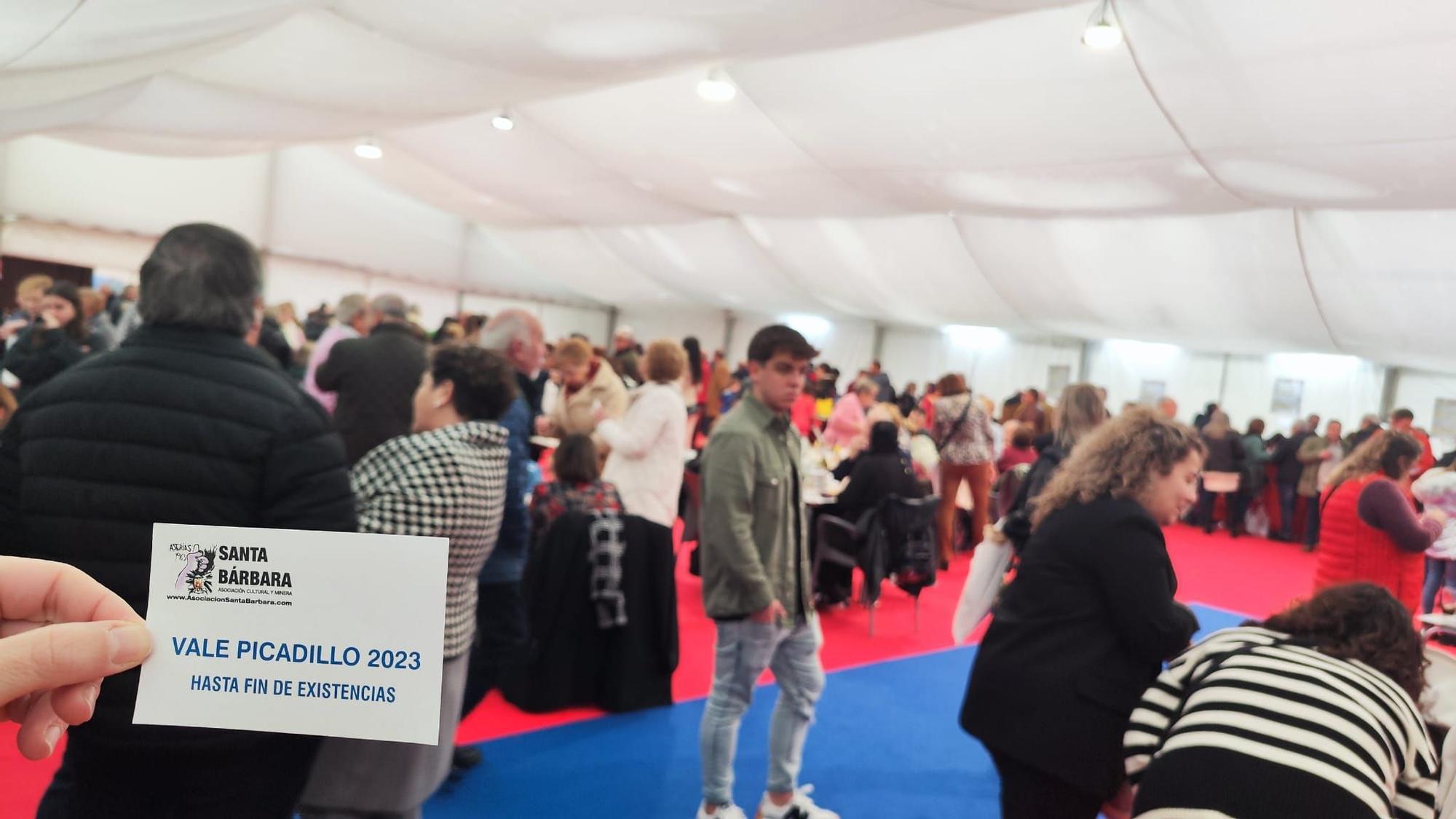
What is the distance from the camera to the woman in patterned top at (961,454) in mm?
7246

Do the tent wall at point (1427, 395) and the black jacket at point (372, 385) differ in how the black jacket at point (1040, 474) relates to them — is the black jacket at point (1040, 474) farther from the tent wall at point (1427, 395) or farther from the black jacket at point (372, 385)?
the tent wall at point (1427, 395)

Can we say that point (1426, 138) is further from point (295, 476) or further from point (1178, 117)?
point (295, 476)

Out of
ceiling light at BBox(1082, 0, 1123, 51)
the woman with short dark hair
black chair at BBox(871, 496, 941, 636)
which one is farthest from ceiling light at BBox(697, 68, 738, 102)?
the woman with short dark hair

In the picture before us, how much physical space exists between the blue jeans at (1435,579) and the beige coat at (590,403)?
557 cm

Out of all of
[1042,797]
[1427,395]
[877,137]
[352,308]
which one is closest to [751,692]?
[1042,797]

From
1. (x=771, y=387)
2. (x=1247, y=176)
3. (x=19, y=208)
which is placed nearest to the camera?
(x=771, y=387)

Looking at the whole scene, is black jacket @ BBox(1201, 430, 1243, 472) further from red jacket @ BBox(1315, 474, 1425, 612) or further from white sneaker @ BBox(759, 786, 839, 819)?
white sneaker @ BBox(759, 786, 839, 819)

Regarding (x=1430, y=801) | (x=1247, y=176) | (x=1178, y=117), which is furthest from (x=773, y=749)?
(x=1247, y=176)

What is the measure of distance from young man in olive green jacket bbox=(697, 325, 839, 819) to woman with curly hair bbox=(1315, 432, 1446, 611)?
94.0 inches

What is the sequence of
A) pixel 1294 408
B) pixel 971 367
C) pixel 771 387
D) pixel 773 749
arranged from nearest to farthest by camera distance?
pixel 771 387 < pixel 773 749 < pixel 1294 408 < pixel 971 367

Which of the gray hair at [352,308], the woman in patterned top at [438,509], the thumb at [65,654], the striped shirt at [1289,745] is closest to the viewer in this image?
the thumb at [65,654]

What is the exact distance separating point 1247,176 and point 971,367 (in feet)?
25.8

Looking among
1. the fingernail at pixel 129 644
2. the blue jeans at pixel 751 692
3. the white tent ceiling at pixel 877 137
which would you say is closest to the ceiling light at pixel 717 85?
the white tent ceiling at pixel 877 137

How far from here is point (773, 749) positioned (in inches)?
112
